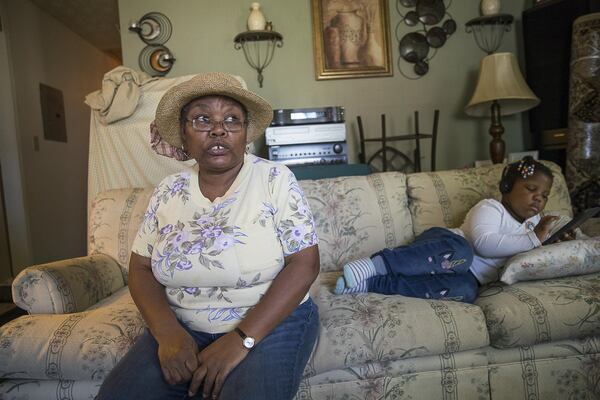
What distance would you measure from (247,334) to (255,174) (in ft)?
1.33

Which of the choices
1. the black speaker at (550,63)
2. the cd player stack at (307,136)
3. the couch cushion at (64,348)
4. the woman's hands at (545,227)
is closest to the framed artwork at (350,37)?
the cd player stack at (307,136)

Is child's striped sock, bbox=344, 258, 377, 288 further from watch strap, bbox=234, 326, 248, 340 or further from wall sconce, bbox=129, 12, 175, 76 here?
wall sconce, bbox=129, 12, 175, 76

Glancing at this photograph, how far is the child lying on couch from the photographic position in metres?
1.38

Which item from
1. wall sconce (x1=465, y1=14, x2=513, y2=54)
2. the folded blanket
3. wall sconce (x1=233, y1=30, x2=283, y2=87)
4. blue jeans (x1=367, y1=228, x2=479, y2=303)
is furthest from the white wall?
wall sconce (x1=465, y1=14, x2=513, y2=54)

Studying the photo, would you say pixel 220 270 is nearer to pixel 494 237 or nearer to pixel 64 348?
pixel 64 348

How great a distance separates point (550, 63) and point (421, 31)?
1.03 meters

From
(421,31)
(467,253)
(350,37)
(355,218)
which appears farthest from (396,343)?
(421,31)

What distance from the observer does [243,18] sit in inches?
136

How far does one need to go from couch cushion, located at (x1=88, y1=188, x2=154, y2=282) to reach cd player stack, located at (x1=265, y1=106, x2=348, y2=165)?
1239mm

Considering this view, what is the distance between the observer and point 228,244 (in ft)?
3.20

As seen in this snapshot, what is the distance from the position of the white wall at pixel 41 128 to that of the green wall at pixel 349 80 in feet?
3.30

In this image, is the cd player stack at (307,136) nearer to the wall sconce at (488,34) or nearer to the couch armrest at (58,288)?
the wall sconce at (488,34)

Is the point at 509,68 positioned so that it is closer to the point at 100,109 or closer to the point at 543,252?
the point at 543,252

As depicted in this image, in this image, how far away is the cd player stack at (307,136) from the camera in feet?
9.63
